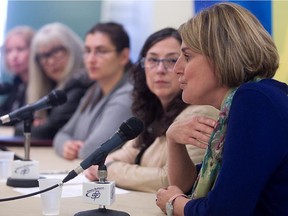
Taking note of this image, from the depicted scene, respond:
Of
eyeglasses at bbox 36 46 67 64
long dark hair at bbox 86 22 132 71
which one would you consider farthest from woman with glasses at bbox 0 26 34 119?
long dark hair at bbox 86 22 132 71

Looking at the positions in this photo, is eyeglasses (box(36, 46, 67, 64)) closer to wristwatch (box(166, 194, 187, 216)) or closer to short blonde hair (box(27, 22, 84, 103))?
short blonde hair (box(27, 22, 84, 103))

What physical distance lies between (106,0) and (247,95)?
3888mm

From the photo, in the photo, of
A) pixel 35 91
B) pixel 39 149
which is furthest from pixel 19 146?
pixel 35 91

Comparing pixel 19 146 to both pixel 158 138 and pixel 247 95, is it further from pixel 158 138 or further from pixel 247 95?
pixel 247 95

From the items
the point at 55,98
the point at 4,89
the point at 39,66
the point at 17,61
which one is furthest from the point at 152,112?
the point at 17,61

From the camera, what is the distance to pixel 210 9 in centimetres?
146

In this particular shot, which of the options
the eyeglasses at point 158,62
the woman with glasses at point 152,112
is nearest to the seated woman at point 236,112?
the woman with glasses at point 152,112

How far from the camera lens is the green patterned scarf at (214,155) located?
1391 mm

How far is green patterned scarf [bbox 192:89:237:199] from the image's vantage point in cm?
139

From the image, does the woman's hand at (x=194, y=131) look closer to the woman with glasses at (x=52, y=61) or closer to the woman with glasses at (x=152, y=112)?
the woman with glasses at (x=152, y=112)

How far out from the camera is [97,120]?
329 cm

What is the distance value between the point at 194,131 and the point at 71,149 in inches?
62.4

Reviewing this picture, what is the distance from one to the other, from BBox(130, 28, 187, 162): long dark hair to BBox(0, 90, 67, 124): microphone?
41 centimetres

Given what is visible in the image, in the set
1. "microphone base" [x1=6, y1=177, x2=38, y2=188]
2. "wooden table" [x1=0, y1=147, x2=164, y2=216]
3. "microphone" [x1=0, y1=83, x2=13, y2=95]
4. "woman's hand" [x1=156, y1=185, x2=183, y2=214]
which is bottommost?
"microphone" [x1=0, y1=83, x2=13, y2=95]
